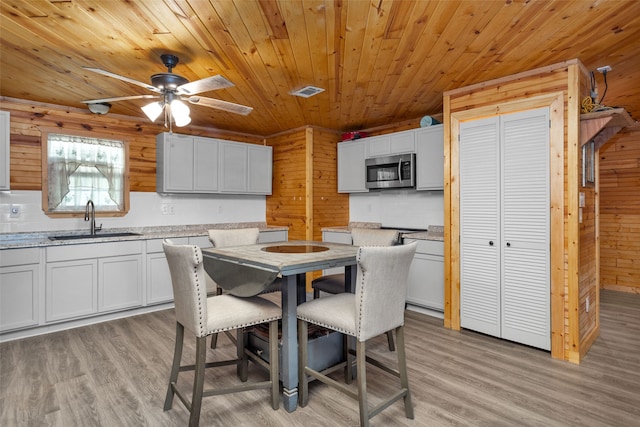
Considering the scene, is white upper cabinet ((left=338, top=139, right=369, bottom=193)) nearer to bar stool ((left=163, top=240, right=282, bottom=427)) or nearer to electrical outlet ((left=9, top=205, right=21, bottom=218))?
bar stool ((left=163, top=240, right=282, bottom=427))

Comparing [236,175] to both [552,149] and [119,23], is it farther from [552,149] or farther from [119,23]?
[552,149]

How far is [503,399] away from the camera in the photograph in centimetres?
228

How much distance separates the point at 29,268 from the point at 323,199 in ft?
11.5

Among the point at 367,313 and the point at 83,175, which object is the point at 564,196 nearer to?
the point at 367,313

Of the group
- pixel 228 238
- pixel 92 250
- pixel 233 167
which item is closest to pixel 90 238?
pixel 92 250

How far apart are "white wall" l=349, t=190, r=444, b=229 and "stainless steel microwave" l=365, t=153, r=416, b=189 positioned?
0.33 m

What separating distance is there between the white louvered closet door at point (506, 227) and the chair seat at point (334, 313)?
1.69 metres

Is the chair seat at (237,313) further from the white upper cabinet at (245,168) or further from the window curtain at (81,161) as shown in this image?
the white upper cabinet at (245,168)

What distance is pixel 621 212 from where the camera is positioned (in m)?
5.21

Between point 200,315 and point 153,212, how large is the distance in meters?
3.24

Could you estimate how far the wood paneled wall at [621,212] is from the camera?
16.6ft

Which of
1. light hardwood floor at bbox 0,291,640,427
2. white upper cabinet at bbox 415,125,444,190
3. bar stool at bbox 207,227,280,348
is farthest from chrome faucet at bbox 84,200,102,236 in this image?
white upper cabinet at bbox 415,125,444,190

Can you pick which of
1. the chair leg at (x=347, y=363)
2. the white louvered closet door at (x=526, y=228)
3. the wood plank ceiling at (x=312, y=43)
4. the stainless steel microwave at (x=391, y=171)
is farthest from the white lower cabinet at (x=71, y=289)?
the white louvered closet door at (x=526, y=228)

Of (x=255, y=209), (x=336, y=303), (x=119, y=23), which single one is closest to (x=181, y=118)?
(x=119, y=23)
